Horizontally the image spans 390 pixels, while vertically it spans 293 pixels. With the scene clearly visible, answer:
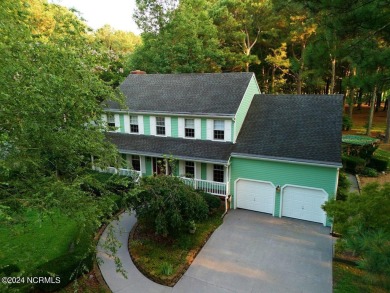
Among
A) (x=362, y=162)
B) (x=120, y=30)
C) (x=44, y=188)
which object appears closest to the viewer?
(x=44, y=188)

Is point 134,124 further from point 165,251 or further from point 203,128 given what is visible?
point 165,251

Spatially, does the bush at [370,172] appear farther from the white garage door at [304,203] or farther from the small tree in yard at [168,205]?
the small tree in yard at [168,205]

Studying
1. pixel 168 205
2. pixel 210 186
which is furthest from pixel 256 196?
pixel 168 205

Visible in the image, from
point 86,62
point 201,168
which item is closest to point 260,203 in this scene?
point 201,168

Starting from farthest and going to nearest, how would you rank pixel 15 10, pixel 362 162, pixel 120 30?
1. pixel 120 30
2. pixel 362 162
3. pixel 15 10

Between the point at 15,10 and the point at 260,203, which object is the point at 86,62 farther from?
the point at 260,203

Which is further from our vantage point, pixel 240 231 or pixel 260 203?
pixel 260 203

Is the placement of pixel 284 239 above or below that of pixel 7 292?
below
